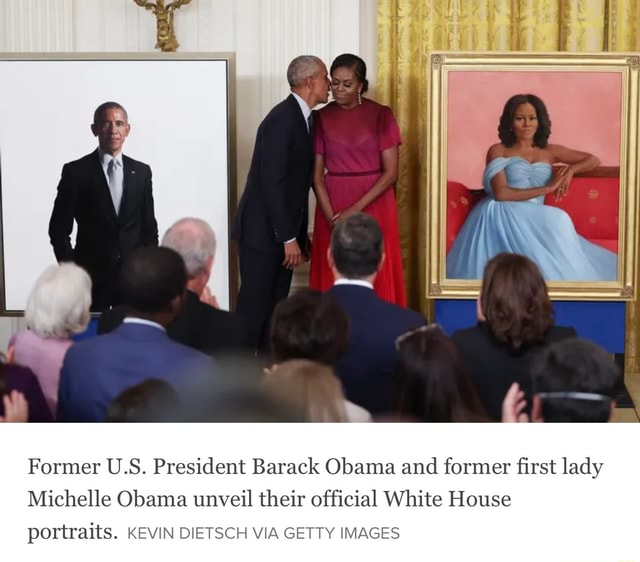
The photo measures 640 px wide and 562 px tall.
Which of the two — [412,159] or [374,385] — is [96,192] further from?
[374,385]

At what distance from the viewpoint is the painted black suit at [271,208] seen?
5582mm

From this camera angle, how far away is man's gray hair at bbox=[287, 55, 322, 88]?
565cm

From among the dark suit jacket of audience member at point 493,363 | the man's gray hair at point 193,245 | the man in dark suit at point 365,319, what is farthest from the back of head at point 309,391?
the man's gray hair at point 193,245

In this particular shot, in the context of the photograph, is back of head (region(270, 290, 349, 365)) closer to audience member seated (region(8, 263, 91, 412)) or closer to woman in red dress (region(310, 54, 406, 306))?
audience member seated (region(8, 263, 91, 412))

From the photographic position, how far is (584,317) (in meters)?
5.81

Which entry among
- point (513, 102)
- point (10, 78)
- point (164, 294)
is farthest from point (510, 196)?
point (164, 294)

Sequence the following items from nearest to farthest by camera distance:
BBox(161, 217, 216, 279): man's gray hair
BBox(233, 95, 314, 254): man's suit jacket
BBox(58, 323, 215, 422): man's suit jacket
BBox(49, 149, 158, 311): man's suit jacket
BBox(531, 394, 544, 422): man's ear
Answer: BBox(531, 394, 544, 422): man's ear < BBox(58, 323, 215, 422): man's suit jacket < BBox(161, 217, 216, 279): man's gray hair < BBox(233, 95, 314, 254): man's suit jacket < BBox(49, 149, 158, 311): man's suit jacket

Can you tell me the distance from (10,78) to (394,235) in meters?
2.12

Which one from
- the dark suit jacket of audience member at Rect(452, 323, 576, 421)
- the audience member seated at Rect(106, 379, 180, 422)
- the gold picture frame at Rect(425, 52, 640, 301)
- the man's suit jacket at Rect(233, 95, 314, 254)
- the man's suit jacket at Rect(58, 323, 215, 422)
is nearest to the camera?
the audience member seated at Rect(106, 379, 180, 422)

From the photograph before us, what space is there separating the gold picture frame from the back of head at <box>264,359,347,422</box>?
3116 millimetres

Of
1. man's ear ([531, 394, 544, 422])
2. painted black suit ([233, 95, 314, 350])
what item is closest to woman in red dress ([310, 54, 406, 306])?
painted black suit ([233, 95, 314, 350])

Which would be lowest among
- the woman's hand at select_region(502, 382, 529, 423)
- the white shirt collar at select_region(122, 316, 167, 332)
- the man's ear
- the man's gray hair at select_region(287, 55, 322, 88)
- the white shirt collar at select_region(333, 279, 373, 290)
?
the woman's hand at select_region(502, 382, 529, 423)

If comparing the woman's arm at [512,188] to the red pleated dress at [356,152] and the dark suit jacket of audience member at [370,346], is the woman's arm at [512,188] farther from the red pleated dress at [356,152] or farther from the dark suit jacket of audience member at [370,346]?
the dark suit jacket of audience member at [370,346]
